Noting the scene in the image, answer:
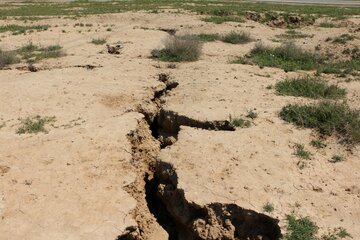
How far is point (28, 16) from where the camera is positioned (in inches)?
754

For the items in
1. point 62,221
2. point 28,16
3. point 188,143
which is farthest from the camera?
point 28,16

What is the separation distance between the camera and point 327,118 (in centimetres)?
698

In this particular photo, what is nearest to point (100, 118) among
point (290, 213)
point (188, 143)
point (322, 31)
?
point (188, 143)

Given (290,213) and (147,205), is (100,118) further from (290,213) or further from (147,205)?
(290,213)

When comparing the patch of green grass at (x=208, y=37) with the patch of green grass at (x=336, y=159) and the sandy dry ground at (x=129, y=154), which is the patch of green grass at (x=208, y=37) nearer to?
the sandy dry ground at (x=129, y=154)

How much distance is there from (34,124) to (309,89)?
207 inches

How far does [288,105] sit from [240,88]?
1.38 m

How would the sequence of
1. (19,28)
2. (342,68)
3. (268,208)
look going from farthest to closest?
1. (19,28)
2. (342,68)
3. (268,208)

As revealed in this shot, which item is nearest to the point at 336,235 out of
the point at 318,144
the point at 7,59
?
the point at 318,144

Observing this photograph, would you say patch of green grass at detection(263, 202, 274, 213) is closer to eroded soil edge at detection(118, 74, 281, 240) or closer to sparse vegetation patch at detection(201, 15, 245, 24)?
eroded soil edge at detection(118, 74, 281, 240)

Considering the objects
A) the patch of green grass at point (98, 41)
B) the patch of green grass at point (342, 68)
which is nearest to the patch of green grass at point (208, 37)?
the patch of green grass at point (98, 41)

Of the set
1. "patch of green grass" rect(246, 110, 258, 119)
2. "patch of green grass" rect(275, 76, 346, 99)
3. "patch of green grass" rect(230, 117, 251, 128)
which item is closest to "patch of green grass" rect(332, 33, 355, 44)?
"patch of green grass" rect(275, 76, 346, 99)

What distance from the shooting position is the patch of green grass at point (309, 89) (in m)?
8.39

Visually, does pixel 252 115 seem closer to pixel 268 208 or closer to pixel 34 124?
pixel 268 208
